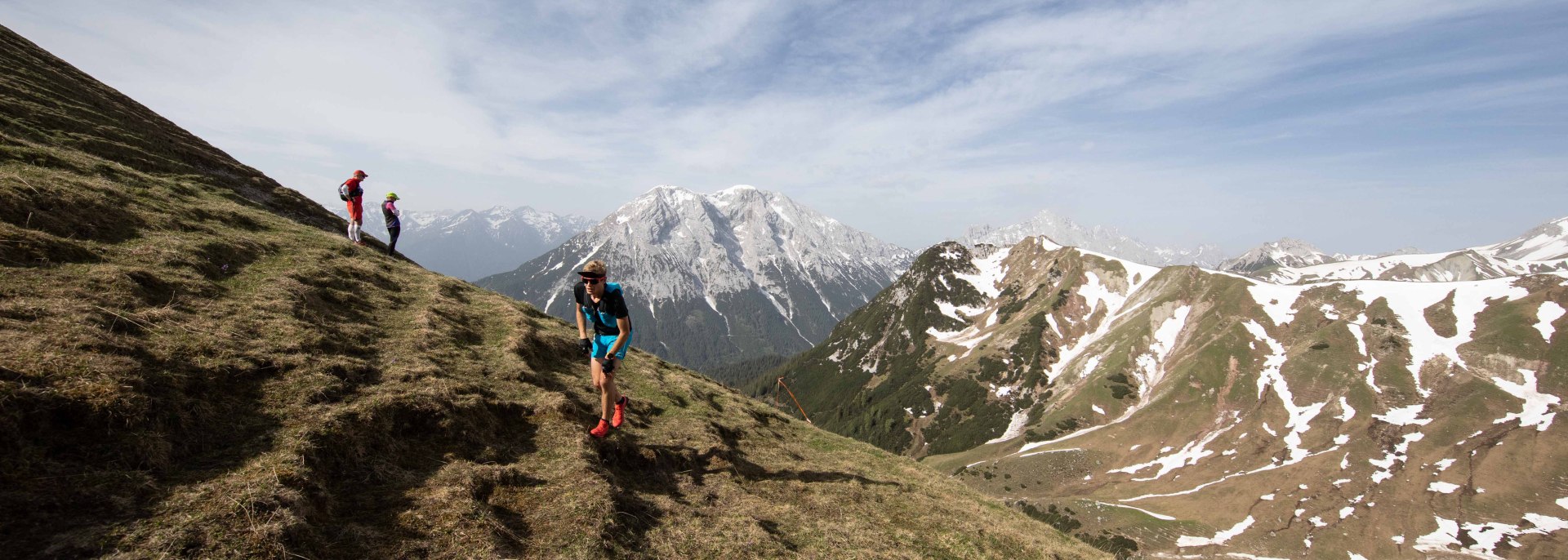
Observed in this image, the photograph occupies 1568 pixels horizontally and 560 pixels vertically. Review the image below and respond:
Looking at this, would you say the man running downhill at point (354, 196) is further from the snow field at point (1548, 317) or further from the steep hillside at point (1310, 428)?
the snow field at point (1548, 317)

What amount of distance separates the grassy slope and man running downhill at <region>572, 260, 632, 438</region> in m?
1.71

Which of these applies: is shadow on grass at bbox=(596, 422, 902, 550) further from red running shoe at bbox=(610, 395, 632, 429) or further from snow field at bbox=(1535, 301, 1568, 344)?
snow field at bbox=(1535, 301, 1568, 344)

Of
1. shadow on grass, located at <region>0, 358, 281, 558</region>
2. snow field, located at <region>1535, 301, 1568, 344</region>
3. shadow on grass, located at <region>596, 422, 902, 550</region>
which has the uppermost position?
shadow on grass, located at <region>0, 358, 281, 558</region>

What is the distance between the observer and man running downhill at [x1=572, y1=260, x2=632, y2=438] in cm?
1326

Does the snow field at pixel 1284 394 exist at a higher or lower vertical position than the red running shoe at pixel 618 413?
lower

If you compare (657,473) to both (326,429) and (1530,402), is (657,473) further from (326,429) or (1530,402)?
(1530,402)

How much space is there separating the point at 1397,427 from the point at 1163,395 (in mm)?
41474

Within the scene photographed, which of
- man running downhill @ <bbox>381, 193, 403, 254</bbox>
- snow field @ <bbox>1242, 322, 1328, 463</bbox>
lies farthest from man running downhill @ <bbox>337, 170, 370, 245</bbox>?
snow field @ <bbox>1242, 322, 1328, 463</bbox>

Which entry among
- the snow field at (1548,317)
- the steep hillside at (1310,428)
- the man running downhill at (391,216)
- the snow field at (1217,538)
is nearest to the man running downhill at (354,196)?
the man running downhill at (391,216)

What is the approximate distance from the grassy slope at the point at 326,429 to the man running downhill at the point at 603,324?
1.71 m

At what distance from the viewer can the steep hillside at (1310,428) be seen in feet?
319

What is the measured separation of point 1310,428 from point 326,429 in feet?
569

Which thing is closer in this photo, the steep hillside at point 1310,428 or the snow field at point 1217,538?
the steep hillside at point 1310,428

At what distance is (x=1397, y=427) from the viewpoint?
118 m
